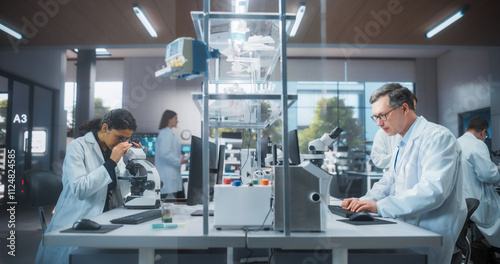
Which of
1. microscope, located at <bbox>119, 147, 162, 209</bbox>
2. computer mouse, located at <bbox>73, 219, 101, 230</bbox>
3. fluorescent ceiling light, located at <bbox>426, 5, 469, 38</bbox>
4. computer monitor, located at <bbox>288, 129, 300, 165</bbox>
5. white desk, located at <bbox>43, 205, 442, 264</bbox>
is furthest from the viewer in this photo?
fluorescent ceiling light, located at <bbox>426, 5, 469, 38</bbox>

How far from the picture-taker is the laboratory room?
133cm

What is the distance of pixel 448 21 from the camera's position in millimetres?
4559

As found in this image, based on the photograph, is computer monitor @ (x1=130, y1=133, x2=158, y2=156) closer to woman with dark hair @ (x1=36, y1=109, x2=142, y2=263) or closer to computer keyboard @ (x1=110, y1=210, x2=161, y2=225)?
woman with dark hair @ (x1=36, y1=109, x2=142, y2=263)

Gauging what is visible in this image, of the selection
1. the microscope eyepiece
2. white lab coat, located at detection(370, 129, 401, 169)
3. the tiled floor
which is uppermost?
the microscope eyepiece

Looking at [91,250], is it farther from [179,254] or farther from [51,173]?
[51,173]

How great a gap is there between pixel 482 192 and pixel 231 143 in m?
2.98

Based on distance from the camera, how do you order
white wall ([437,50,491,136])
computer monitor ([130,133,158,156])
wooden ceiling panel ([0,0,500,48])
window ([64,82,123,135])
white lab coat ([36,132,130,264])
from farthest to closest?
1. window ([64,82,123,135])
2. white wall ([437,50,491,136])
3. computer monitor ([130,133,158,156])
4. wooden ceiling panel ([0,0,500,48])
5. white lab coat ([36,132,130,264])

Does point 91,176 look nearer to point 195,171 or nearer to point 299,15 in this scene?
point 195,171

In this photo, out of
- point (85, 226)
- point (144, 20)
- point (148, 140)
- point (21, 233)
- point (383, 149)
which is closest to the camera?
point (85, 226)

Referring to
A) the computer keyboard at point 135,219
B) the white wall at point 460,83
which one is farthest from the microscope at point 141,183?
the white wall at point 460,83

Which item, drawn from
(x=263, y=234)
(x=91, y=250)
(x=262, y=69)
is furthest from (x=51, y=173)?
(x=263, y=234)

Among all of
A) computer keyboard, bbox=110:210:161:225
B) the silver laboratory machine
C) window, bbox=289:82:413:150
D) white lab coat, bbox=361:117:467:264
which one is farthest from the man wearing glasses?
window, bbox=289:82:413:150

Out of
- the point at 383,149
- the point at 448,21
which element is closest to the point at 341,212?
the point at 383,149

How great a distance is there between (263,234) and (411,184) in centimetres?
86
